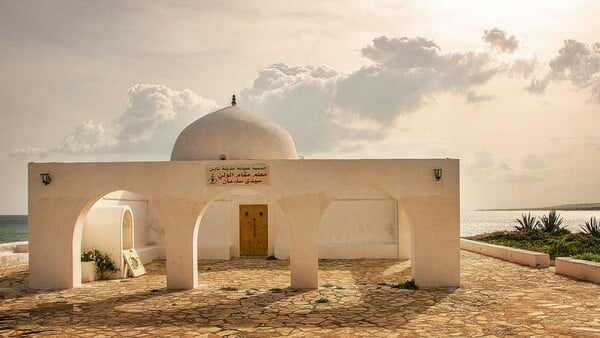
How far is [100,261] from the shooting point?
14.6 metres

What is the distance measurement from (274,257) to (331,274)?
4.17m

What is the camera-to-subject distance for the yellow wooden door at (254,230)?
19594mm

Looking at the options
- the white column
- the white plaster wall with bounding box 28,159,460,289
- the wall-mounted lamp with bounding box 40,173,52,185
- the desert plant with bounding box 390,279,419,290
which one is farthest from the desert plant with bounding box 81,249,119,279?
the desert plant with bounding box 390,279,419,290

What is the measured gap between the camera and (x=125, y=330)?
361 inches

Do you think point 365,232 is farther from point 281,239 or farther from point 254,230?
point 254,230

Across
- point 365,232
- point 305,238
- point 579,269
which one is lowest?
point 579,269

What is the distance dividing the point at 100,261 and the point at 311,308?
689 cm

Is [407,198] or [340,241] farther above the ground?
[407,198]

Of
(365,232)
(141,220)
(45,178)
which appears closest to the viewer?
(45,178)

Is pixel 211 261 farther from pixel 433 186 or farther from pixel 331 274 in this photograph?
pixel 433 186

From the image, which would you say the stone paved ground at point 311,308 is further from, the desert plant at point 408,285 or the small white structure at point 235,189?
the small white structure at point 235,189

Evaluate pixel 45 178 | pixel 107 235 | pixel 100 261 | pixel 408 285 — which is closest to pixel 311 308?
pixel 408 285

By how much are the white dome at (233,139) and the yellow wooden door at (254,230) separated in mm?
4441

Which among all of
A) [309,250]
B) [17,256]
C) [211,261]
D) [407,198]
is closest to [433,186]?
[407,198]
